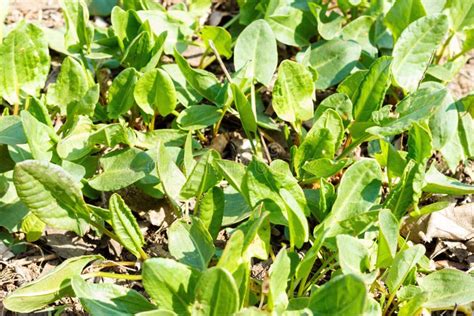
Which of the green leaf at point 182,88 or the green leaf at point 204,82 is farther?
the green leaf at point 182,88

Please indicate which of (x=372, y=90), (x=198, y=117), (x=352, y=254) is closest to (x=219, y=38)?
(x=198, y=117)

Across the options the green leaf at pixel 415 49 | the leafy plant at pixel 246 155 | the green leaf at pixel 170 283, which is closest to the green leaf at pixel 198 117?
the leafy plant at pixel 246 155

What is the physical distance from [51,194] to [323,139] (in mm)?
789

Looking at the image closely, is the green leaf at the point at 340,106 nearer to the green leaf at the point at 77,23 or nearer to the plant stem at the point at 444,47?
the plant stem at the point at 444,47

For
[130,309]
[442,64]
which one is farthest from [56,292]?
[442,64]

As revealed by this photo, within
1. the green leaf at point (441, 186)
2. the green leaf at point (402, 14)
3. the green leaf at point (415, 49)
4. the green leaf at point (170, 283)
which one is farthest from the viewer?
the green leaf at point (402, 14)

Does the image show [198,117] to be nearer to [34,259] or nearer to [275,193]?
[275,193]

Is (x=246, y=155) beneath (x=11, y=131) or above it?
beneath

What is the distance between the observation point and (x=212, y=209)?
6.66 ft

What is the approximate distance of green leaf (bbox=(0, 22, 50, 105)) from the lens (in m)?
2.43

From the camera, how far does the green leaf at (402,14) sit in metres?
2.52

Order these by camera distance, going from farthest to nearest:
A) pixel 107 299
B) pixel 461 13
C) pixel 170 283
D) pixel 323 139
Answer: pixel 461 13 → pixel 323 139 → pixel 107 299 → pixel 170 283

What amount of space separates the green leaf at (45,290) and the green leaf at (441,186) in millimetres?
974

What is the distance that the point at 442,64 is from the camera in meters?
2.70
